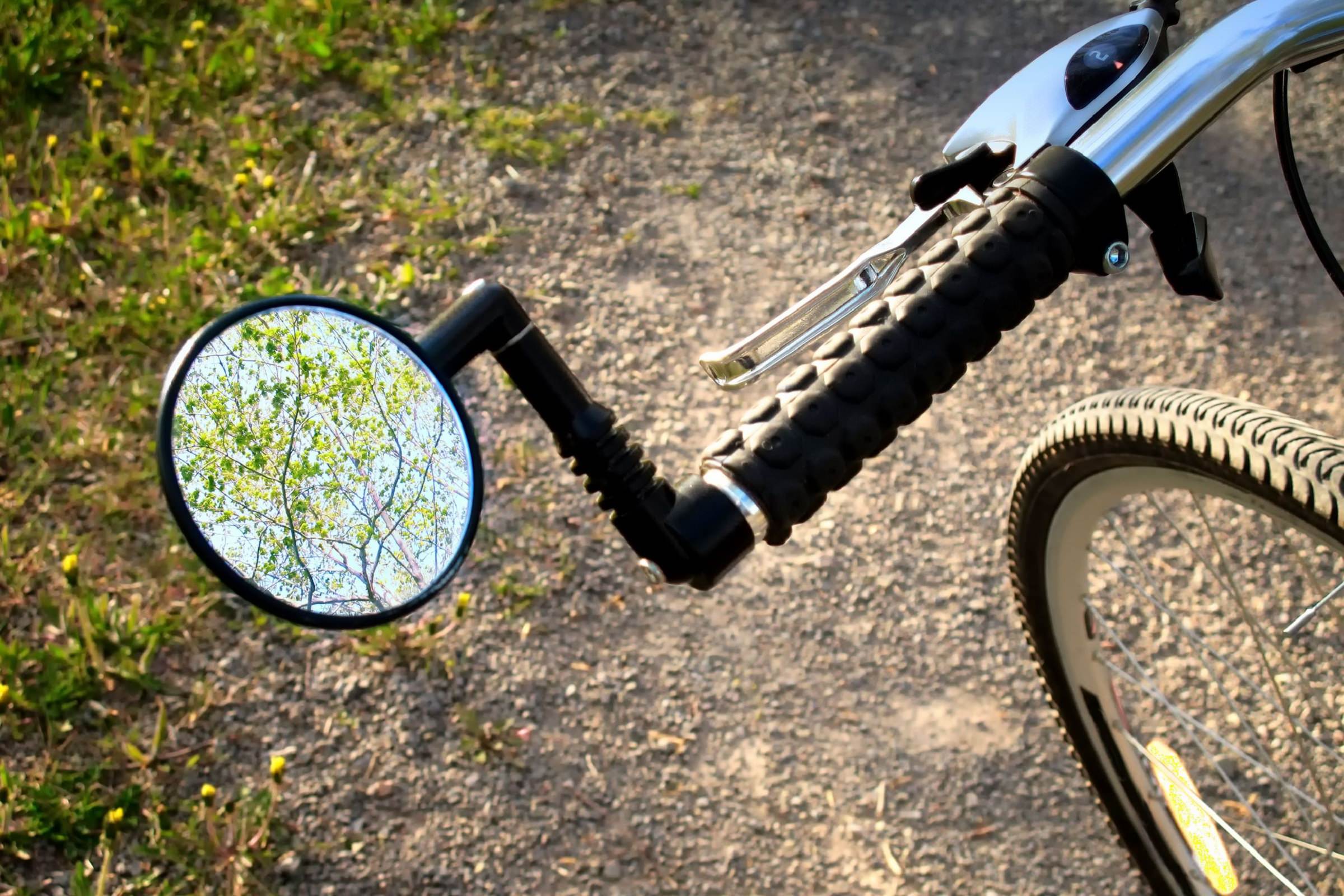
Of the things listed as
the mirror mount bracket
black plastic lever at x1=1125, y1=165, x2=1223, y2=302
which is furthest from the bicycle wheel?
the mirror mount bracket

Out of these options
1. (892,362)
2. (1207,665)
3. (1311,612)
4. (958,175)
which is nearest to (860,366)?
(892,362)

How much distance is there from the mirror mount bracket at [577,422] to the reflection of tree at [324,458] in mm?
79

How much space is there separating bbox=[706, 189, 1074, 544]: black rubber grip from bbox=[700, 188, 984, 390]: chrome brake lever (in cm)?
11

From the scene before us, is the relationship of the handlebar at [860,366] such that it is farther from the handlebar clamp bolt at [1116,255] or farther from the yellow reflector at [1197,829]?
the yellow reflector at [1197,829]

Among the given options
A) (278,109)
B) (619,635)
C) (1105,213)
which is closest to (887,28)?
(278,109)

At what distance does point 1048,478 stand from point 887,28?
266cm

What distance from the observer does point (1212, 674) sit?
6.62 ft

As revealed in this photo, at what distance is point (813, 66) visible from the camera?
3898 mm

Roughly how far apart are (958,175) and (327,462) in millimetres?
723

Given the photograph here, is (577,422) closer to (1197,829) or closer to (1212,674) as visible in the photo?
(1212,674)

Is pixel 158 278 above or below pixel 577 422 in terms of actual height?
above

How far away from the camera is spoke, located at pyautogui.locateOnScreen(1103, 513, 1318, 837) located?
1.88m

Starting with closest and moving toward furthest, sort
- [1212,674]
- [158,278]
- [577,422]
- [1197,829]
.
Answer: [577,422] < [1212,674] < [1197,829] < [158,278]

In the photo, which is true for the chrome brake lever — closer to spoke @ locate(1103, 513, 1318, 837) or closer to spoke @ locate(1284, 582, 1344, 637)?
spoke @ locate(1284, 582, 1344, 637)
